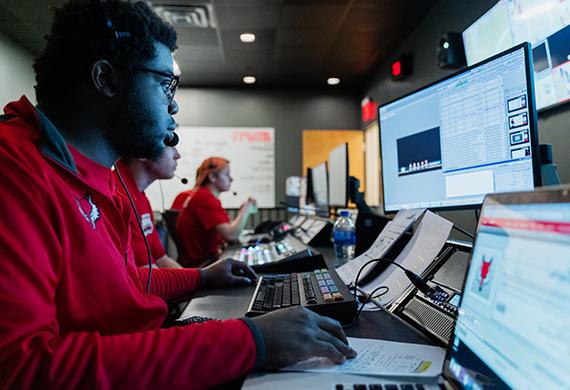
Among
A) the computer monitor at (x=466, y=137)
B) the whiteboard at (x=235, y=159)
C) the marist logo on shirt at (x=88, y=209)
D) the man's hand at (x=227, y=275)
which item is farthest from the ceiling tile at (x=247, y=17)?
the marist logo on shirt at (x=88, y=209)

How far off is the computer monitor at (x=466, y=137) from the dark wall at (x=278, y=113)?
435 cm

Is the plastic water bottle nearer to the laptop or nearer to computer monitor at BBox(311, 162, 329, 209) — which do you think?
computer monitor at BBox(311, 162, 329, 209)

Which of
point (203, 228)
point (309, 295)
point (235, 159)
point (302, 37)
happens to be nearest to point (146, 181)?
point (203, 228)

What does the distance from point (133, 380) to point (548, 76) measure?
2340 millimetres

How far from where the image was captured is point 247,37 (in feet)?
12.7

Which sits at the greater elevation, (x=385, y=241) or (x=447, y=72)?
(x=447, y=72)

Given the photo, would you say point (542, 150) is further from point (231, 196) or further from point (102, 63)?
point (231, 196)

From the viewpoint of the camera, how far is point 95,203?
0.76m

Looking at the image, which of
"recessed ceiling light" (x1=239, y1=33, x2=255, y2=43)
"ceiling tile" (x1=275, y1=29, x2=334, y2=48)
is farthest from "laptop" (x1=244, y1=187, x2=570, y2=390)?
"recessed ceiling light" (x1=239, y1=33, x2=255, y2=43)

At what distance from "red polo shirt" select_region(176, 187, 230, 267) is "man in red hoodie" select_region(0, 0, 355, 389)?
1.79 metres

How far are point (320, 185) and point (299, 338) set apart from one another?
91.6 inches

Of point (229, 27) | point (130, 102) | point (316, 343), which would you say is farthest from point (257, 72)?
point (316, 343)

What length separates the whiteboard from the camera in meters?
5.47

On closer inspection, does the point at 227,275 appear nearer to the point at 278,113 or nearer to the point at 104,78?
the point at 104,78
